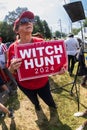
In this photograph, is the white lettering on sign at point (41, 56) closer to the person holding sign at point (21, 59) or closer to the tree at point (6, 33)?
the person holding sign at point (21, 59)

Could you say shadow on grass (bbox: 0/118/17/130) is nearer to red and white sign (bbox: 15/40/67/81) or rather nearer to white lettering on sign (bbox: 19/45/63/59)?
red and white sign (bbox: 15/40/67/81)

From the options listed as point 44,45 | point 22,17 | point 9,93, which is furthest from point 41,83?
point 9,93

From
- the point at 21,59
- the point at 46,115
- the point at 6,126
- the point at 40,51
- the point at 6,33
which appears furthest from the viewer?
the point at 6,33

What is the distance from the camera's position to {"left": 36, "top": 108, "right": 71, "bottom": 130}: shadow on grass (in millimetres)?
5887

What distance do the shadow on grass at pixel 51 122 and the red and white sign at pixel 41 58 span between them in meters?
1.16

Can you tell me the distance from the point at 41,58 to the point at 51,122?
1544mm

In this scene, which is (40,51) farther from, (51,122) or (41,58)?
(51,122)

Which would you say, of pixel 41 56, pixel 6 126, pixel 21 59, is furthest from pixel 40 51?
pixel 6 126

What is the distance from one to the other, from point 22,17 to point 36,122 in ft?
7.10

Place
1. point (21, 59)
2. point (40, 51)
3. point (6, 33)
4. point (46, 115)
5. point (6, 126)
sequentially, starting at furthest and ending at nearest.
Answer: point (6, 33)
point (46, 115)
point (6, 126)
point (40, 51)
point (21, 59)

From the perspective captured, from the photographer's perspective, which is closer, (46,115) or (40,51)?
(40,51)

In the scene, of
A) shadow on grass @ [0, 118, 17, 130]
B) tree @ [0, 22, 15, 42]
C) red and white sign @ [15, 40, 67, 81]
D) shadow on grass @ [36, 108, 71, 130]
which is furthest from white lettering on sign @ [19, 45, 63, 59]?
tree @ [0, 22, 15, 42]

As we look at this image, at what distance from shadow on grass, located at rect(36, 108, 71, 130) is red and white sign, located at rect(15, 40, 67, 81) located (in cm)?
116

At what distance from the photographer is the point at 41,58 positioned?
5.18 meters
